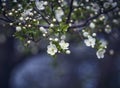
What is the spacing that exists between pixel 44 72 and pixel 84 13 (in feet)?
34.8

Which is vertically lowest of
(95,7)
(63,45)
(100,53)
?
(100,53)

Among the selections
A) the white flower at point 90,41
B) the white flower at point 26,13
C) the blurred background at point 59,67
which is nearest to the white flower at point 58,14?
the white flower at point 26,13

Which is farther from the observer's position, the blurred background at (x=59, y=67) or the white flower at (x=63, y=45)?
the blurred background at (x=59, y=67)

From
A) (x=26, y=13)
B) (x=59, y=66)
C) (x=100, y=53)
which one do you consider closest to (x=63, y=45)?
(x=100, y=53)

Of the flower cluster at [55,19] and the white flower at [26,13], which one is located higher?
the white flower at [26,13]

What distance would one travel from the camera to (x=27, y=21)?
5.91m

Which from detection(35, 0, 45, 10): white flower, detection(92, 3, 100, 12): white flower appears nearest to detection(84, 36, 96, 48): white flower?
detection(35, 0, 45, 10): white flower

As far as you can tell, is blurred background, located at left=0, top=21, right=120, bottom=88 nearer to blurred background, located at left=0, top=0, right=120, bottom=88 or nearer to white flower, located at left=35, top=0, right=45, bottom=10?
blurred background, located at left=0, top=0, right=120, bottom=88

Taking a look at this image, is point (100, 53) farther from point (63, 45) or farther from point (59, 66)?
point (59, 66)

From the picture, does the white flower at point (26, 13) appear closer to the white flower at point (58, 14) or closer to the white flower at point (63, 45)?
the white flower at point (58, 14)

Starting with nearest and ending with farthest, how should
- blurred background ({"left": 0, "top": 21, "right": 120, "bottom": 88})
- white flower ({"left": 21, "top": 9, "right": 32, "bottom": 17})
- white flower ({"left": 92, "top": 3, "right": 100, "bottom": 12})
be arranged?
1. white flower ({"left": 21, "top": 9, "right": 32, "bottom": 17})
2. white flower ({"left": 92, "top": 3, "right": 100, "bottom": 12})
3. blurred background ({"left": 0, "top": 21, "right": 120, "bottom": 88})

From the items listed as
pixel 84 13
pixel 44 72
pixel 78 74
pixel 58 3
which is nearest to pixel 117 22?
pixel 84 13

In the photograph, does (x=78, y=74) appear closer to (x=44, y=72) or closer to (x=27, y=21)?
(x=44, y=72)

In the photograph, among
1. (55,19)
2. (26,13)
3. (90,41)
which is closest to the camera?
(90,41)
